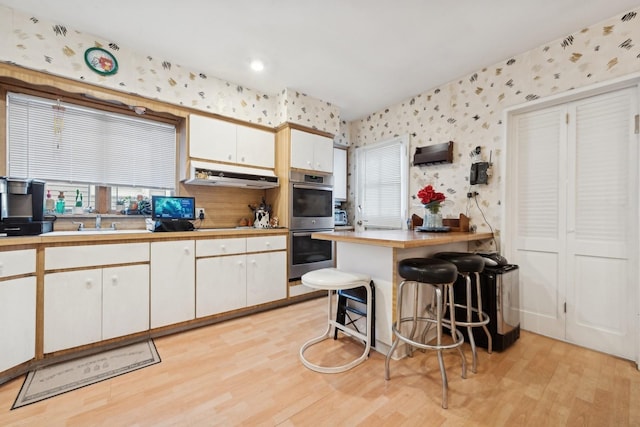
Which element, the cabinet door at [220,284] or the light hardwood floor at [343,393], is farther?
the cabinet door at [220,284]

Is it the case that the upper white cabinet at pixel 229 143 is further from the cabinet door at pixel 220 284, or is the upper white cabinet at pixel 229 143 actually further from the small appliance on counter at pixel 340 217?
the small appliance on counter at pixel 340 217

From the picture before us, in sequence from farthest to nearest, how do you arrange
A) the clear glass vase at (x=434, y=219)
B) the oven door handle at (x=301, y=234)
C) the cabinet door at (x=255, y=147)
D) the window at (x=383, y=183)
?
the window at (x=383, y=183), the oven door handle at (x=301, y=234), the cabinet door at (x=255, y=147), the clear glass vase at (x=434, y=219)

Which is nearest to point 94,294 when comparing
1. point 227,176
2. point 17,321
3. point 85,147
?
point 17,321

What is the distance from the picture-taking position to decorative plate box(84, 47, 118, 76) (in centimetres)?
224

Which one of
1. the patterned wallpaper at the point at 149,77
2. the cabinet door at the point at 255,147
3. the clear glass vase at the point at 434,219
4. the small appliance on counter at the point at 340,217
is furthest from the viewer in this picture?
the small appliance on counter at the point at 340,217

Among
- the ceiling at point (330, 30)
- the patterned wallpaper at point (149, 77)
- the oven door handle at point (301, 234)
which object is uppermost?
the ceiling at point (330, 30)

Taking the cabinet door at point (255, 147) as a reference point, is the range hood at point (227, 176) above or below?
below

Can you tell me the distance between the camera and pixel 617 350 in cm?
205

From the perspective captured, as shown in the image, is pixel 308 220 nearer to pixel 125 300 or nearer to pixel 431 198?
pixel 431 198

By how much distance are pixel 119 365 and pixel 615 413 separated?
306cm

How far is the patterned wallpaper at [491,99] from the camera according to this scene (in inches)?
80.4

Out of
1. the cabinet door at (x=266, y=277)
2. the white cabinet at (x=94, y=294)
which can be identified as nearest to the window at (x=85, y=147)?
the white cabinet at (x=94, y=294)

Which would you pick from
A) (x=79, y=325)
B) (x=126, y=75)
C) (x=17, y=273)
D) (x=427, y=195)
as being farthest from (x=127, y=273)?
(x=427, y=195)

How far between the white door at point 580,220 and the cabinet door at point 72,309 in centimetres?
365
